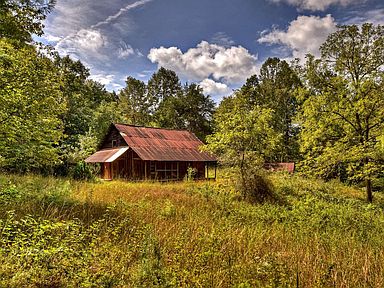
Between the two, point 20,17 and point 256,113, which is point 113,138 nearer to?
point 256,113

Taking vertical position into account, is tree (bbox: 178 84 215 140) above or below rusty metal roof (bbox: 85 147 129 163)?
above

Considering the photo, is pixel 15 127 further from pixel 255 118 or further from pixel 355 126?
pixel 355 126

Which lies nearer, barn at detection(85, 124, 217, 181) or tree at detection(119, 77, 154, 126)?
barn at detection(85, 124, 217, 181)

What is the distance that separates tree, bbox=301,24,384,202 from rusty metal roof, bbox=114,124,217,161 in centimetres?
1118

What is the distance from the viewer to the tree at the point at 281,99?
39094mm

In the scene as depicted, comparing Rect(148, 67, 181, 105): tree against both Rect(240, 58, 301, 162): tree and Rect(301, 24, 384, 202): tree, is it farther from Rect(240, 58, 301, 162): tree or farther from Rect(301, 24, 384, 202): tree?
Rect(301, 24, 384, 202): tree

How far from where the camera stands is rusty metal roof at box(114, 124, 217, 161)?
23656 millimetres

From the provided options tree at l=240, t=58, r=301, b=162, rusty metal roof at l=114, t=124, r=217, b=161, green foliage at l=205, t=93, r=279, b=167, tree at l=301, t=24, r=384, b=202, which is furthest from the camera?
tree at l=240, t=58, r=301, b=162

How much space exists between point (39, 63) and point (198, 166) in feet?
66.2

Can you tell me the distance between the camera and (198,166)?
88.7ft

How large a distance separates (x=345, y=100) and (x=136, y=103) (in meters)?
37.6

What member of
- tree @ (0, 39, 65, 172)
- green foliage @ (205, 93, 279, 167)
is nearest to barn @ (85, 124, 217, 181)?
green foliage @ (205, 93, 279, 167)

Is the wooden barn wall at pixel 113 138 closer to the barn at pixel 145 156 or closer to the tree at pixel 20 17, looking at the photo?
the barn at pixel 145 156

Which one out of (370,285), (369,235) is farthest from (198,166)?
(370,285)
